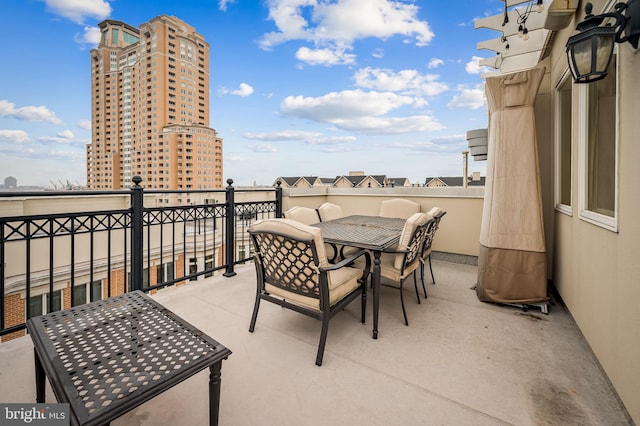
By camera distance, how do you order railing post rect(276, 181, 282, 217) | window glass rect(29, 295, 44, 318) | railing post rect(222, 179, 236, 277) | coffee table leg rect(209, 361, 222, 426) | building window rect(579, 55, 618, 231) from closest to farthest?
coffee table leg rect(209, 361, 222, 426)
building window rect(579, 55, 618, 231)
railing post rect(222, 179, 236, 277)
railing post rect(276, 181, 282, 217)
window glass rect(29, 295, 44, 318)

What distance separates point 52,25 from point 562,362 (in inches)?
892

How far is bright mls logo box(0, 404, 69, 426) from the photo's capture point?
2.75 feet

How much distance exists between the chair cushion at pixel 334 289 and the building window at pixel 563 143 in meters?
2.38

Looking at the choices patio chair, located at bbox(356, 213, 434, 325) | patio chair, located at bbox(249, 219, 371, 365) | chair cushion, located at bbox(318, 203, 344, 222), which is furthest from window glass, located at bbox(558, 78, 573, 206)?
chair cushion, located at bbox(318, 203, 344, 222)

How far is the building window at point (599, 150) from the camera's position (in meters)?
1.81

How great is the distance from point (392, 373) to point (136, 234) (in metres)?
2.43

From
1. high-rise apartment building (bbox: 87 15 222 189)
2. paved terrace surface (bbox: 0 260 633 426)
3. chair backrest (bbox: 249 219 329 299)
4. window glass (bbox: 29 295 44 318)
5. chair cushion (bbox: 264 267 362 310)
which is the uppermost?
high-rise apartment building (bbox: 87 15 222 189)

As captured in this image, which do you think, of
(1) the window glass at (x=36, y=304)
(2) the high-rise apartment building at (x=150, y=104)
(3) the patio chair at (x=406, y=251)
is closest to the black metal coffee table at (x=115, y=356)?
(3) the patio chair at (x=406, y=251)

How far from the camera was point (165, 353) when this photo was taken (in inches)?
40.7

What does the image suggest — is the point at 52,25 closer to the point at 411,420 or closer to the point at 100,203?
the point at 100,203

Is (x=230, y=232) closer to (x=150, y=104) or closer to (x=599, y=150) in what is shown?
(x=599, y=150)

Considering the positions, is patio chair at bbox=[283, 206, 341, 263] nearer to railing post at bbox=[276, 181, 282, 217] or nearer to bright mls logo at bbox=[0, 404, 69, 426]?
railing post at bbox=[276, 181, 282, 217]

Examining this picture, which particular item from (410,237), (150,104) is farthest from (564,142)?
(150,104)

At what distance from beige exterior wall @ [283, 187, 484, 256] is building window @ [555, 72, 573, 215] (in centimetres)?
112
